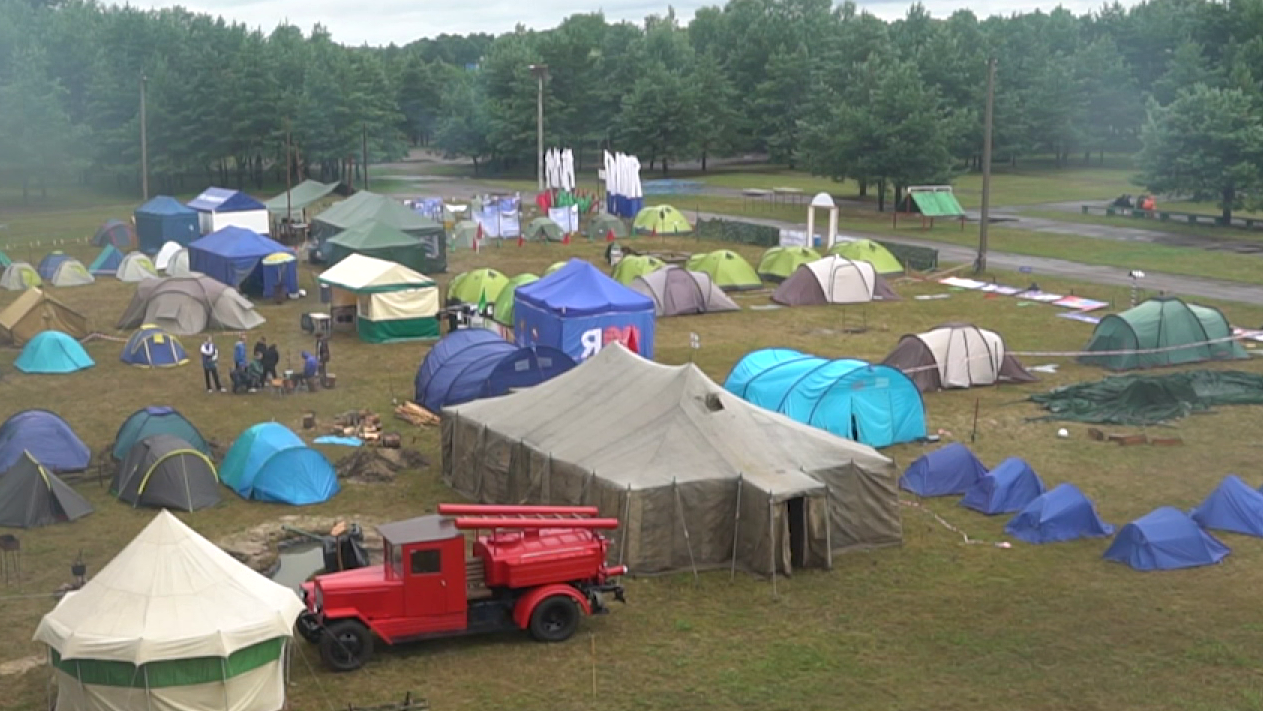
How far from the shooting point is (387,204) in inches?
1908

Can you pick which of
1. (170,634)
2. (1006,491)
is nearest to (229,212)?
(1006,491)

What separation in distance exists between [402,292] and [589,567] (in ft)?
66.3

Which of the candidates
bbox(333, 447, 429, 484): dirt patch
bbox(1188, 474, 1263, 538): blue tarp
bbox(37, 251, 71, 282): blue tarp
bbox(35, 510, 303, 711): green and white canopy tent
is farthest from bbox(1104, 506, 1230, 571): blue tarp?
bbox(37, 251, 71, 282): blue tarp

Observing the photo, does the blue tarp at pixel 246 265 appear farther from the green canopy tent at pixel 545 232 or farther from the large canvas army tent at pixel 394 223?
the green canopy tent at pixel 545 232

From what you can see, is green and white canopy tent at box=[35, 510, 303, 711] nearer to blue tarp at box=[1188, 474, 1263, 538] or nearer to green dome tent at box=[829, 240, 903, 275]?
blue tarp at box=[1188, 474, 1263, 538]

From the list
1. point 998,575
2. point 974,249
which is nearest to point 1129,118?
point 974,249

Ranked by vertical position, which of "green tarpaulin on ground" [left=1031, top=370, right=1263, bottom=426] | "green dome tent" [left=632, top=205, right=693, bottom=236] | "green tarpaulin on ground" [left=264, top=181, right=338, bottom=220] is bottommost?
"green tarpaulin on ground" [left=1031, top=370, right=1263, bottom=426]

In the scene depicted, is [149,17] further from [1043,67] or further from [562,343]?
[562,343]

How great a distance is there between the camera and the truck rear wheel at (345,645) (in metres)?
15.2

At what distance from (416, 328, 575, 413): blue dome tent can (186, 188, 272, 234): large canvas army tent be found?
2712 cm

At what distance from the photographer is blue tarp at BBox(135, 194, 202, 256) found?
51.1 metres

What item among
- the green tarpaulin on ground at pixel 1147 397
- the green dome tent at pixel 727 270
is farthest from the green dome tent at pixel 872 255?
the green tarpaulin on ground at pixel 1147 397

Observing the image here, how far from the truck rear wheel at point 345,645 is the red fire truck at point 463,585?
0.04 feet

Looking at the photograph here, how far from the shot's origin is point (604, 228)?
57531mm
